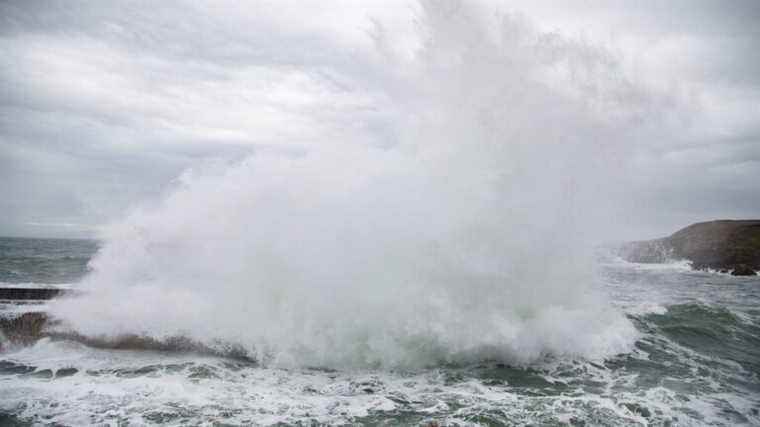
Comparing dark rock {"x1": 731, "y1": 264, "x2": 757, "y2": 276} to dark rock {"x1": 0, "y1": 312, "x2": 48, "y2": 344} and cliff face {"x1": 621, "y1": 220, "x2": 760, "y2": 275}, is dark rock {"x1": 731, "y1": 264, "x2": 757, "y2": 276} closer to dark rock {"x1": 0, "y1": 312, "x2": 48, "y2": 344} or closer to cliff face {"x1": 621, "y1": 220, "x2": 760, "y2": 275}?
cliff face {"x1": 621, "y1": 220, "x2": 760, "y2": 275}

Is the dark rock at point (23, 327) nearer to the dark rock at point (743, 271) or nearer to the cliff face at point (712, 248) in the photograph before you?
the dark rock at point (743, 271)

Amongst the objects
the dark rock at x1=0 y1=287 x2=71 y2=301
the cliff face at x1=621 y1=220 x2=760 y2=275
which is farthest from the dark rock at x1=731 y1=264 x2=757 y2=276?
the dark rock at x1=0 y1=287 x2=71 y2=301

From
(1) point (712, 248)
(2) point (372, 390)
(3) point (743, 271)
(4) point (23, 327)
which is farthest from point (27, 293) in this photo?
(1) point (712, 248)

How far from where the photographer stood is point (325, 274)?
10391mm

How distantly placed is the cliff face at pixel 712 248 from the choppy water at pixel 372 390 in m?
42.0

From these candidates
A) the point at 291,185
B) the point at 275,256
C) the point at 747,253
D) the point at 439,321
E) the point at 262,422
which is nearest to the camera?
the point at 262,422

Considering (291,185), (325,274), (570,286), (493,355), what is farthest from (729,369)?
(291,185)

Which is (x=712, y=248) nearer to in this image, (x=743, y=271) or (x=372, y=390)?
(x=743, y=271)

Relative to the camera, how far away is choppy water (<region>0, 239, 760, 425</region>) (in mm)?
7016

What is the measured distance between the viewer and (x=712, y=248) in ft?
177

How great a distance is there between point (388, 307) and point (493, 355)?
8.82 ft

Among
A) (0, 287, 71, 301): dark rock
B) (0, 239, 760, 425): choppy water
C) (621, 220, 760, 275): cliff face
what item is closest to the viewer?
(0, 239, 760, 425): choppy water

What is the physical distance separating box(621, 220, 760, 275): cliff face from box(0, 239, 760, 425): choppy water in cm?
4204

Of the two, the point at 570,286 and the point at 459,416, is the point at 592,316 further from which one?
the point at 459,416
